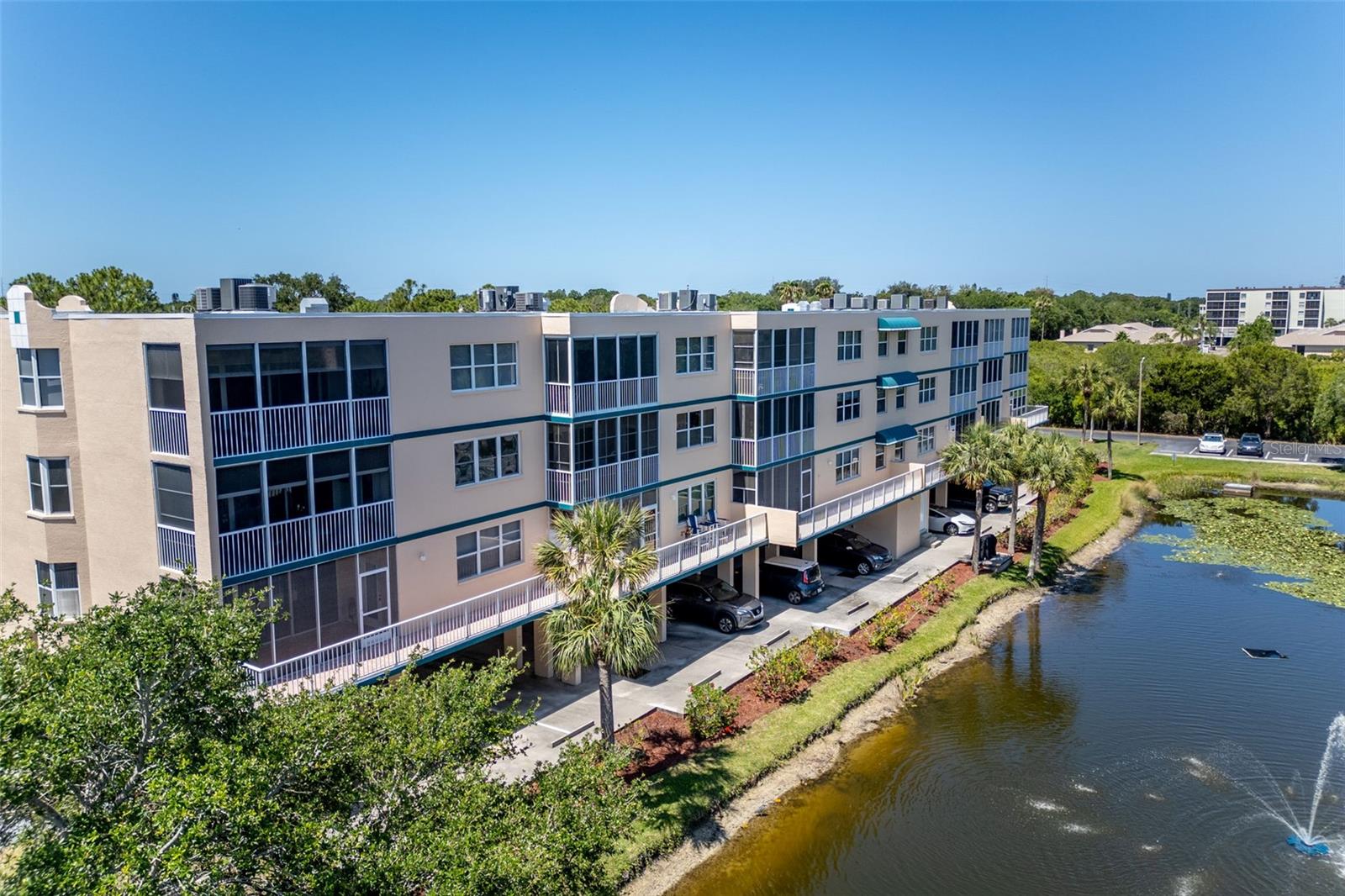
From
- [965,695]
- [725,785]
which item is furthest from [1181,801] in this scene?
[725,785]

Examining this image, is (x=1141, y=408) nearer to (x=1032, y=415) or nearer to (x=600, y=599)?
(x=1032, y=415)

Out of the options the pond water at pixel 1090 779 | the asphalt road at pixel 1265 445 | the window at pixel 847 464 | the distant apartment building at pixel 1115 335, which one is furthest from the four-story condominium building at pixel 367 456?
the distant apartment building at pixel 1115 335

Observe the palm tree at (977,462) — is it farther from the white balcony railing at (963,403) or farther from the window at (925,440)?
the white balcony railing at (963,403)

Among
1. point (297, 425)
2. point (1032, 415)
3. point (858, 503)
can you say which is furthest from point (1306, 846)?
point (1032, 415)

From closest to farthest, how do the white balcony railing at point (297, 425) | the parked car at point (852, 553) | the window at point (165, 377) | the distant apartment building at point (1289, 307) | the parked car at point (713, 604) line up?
the window at point (165, 377), the white balcony railing at point (297, 425), the parked car at point (713, 604), the parked car at point (852, 553), the distant apartment building at point (1289, 307)

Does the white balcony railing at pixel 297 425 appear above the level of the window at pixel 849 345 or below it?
below

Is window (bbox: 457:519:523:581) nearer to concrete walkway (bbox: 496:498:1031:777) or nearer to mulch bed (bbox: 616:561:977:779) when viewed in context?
concrete walkway (bbox: 496:498:1031:777)

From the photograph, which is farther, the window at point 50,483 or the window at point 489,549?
the window at point 489,549
